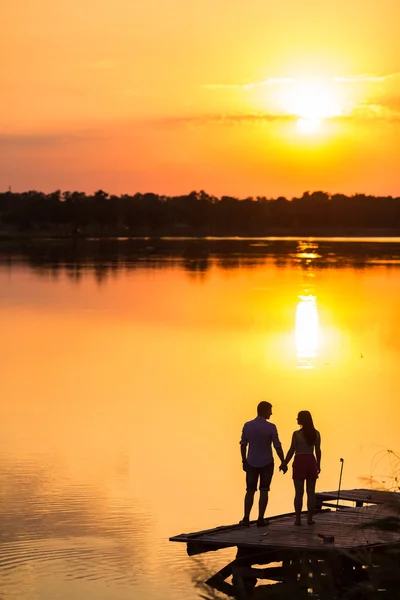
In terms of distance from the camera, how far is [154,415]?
27891 mm

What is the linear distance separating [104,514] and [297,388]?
14.4 m

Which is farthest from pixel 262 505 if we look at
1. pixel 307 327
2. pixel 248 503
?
pixel 307 327

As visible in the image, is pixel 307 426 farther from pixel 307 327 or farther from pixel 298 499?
pixel 307 327

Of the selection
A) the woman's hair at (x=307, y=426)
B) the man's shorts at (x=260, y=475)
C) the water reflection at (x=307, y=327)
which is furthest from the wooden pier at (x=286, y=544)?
the water reflection at (x=307, y=327)

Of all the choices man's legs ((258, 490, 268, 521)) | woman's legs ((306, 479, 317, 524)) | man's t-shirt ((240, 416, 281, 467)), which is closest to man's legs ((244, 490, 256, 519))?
man's legs ((258, 490, 268, 521))

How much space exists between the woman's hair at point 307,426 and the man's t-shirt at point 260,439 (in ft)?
1.23

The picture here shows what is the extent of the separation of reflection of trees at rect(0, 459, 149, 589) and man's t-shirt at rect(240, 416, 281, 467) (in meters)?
2.32

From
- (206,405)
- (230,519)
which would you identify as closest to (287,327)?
(206,405)

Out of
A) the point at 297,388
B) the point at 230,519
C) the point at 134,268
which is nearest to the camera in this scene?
the point at 230,519

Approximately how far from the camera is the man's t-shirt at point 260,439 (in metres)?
15.6

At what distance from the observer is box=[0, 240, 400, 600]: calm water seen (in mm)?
16844

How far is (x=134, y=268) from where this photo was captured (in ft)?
328

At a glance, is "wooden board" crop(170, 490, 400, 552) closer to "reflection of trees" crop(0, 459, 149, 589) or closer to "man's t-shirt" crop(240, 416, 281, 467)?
"man's t-shirt" crop(240, 416, 281, 467)

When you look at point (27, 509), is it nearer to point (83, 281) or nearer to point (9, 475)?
point (9, 475)
